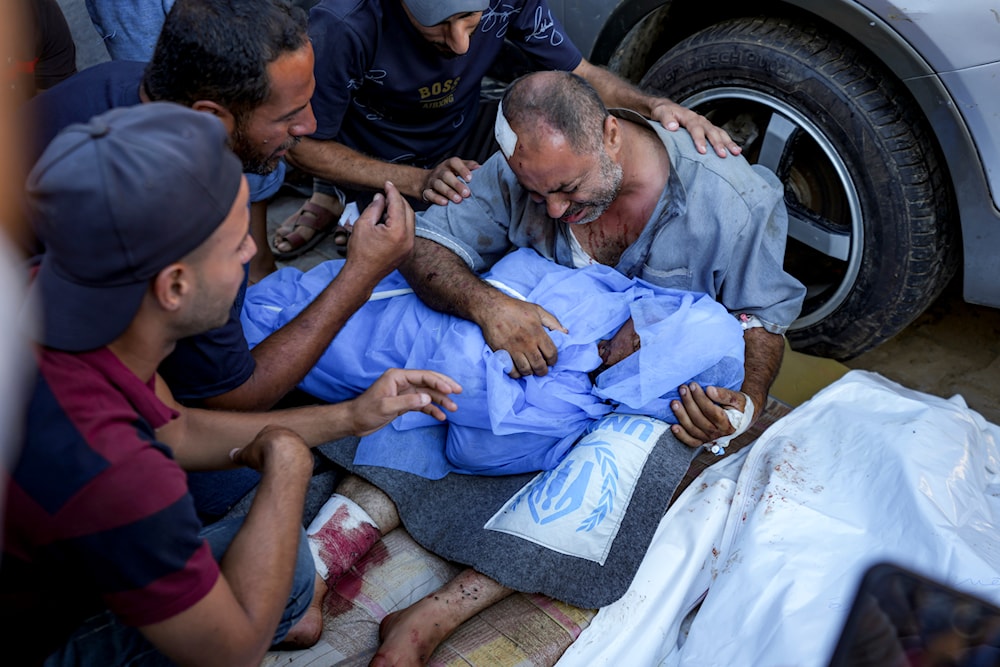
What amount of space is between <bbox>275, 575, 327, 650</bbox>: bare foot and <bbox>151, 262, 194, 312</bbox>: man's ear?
→ 0.98m

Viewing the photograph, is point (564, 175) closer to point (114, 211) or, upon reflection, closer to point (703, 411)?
point (703, 411)

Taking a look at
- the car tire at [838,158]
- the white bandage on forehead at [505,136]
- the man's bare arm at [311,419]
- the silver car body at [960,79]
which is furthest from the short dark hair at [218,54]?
the silver car body at [960,79]

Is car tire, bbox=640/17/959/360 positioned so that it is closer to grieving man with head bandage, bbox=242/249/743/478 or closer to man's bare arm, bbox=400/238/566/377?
grieving man with head bandage, bbox=242/249/743/478

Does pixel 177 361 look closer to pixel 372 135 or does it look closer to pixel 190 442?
pixel 190 442

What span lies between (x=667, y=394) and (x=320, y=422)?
1060 millimetres

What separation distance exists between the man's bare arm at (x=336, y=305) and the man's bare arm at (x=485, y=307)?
36 centimetres

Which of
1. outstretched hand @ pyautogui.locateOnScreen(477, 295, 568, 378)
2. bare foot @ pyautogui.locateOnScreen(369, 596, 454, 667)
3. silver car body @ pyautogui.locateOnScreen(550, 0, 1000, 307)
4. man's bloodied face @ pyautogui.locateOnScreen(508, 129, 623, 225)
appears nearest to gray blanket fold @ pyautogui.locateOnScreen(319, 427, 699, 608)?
bare foot @ pyautogui.locateOnScreen(369, 596, 454, 667)

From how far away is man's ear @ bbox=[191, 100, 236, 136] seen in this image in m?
2.19

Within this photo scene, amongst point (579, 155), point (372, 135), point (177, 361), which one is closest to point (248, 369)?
point (177, 361)

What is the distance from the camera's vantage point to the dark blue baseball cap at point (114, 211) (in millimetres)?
1392


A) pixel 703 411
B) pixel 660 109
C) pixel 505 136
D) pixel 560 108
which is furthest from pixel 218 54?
pixel 703 411

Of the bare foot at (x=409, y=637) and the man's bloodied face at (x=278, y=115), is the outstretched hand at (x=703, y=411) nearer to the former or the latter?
the bare foot at (x=409, y=637)

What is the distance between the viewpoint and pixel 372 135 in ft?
11.5

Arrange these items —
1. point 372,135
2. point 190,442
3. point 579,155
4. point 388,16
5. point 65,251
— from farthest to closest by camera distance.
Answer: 1. point 372,135
2. point 388,16
3. point 579,155
4. point 190,442
5. point 65,251
